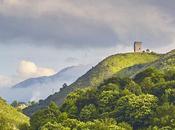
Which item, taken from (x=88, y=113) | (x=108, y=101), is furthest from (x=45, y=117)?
(x=108, y=101)

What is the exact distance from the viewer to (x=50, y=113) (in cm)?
14762

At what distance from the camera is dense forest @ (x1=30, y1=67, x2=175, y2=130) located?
129750mm

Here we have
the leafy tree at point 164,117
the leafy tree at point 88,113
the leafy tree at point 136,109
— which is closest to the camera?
the leafy tree at point 164,117

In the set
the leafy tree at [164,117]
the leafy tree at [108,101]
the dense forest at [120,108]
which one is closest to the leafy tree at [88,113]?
the dense forest at [120,108]

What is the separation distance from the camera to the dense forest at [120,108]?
129750 mm

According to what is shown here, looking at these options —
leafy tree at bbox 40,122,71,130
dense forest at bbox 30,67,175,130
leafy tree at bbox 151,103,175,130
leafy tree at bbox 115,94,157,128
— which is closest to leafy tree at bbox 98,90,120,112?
dense forest at bbox 30,67,175,130

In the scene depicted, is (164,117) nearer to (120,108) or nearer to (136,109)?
(136,109)

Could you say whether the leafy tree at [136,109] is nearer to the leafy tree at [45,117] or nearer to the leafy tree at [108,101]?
the leafy tree at [108,101]

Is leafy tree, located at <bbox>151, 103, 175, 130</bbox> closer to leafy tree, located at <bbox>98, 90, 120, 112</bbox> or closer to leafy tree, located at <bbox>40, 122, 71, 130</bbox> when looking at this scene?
leafy tree, located at <bbox>98, 90, 120, 112</bbox>

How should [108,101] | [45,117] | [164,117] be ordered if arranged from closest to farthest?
1. [164,117]
2. [108,101]
3. [45,117]

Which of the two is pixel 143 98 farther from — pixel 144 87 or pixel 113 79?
pixel 113 79

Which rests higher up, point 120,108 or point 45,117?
point 120,108

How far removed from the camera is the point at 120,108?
13988 cm

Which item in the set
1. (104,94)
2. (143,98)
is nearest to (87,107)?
(104,94)
